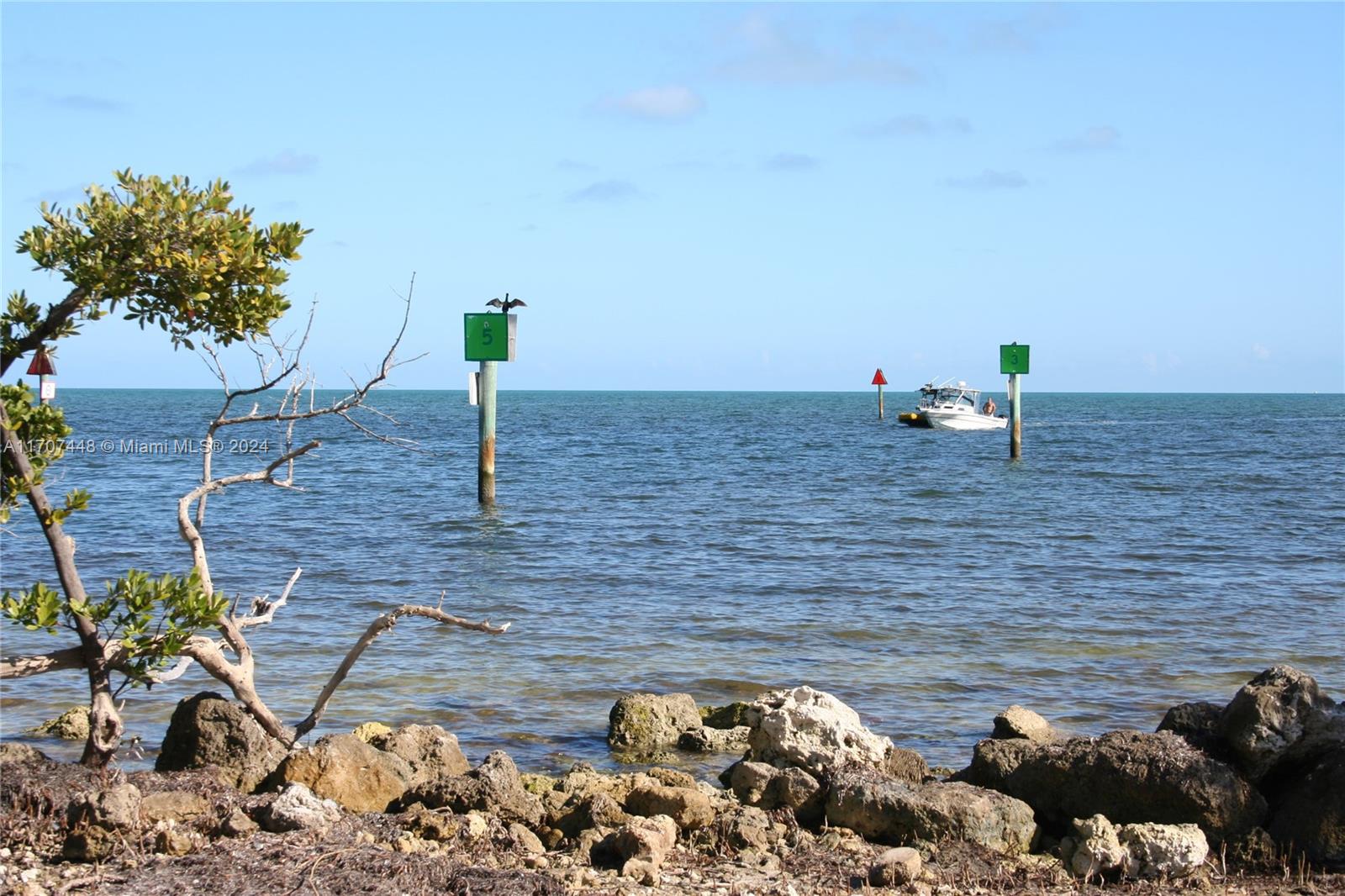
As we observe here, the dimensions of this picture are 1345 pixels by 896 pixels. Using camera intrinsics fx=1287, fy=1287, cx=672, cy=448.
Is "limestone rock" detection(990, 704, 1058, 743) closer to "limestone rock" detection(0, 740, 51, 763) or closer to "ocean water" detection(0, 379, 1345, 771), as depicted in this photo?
"ocean water" detection(0, 379, 1345, 771)

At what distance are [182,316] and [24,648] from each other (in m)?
6.66

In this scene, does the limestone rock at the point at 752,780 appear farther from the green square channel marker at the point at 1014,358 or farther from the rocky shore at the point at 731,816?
the green square channel marker at the point at 1014,358

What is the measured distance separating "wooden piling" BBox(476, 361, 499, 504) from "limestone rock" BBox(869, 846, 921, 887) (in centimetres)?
1853

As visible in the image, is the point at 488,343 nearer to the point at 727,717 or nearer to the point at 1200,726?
the point at 727,717

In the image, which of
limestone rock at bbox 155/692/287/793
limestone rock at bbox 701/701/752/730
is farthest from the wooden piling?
limestone rock at bbox 155/692/287/793

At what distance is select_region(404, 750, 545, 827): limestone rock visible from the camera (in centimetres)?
701

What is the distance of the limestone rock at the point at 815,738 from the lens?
807 centimetres

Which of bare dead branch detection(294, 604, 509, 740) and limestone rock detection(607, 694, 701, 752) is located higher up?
bare dead branch detection(294, 604, 509, 740)

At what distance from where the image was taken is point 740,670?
11.8 meters

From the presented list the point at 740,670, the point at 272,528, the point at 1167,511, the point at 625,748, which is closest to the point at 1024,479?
the point at 1167,511

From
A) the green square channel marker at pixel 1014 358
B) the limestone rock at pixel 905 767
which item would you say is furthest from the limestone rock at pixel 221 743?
the green square channel marker at pixel 1014 358

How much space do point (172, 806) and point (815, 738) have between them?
151 inches

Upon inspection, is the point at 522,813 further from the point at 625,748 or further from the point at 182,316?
the point at 182,316

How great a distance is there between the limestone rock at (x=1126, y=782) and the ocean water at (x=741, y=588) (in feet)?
4.29
